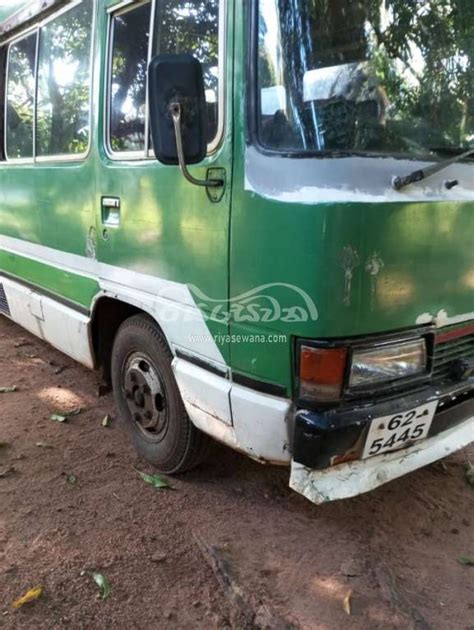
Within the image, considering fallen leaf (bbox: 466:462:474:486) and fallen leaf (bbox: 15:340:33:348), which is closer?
fallen leaf (bbox: 466:462:474:486)

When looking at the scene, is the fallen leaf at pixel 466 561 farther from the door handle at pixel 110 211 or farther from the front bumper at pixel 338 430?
the door handle at pixel 110 211

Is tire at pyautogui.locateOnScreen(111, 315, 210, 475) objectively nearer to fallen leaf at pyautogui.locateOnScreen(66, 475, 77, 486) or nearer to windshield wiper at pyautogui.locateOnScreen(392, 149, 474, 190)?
fallen leaf at pyautogui.locateOnScreen(66, 475, 77, 486)

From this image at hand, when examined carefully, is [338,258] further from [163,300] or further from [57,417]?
[57,417]

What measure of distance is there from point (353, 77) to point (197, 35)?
726mm

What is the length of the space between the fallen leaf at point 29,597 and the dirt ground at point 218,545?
0.02m

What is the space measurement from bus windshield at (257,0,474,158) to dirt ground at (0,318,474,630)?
1.76m

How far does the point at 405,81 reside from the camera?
2.25 meters

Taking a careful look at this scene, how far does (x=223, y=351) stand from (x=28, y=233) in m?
2.33

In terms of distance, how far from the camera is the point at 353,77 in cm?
212

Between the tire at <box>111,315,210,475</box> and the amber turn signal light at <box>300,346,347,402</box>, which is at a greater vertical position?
the amber turn signal light at <box>300,346,347,402</box>

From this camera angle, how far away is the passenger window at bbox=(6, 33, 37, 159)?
3.82 m

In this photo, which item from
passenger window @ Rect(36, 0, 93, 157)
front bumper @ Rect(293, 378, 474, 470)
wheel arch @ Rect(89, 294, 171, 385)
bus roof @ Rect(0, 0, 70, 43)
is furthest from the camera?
bus roof @ Rect(0, 0, 70, 43)

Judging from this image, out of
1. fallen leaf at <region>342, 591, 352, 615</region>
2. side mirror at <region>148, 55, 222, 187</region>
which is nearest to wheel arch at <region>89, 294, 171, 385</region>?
side mirror at <region>148, 55, 222, 187</region>

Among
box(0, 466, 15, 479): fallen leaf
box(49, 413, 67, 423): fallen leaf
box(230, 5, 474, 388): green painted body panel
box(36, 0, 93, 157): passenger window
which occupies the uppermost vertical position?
box(36, 0, 93, 157): passenger window
